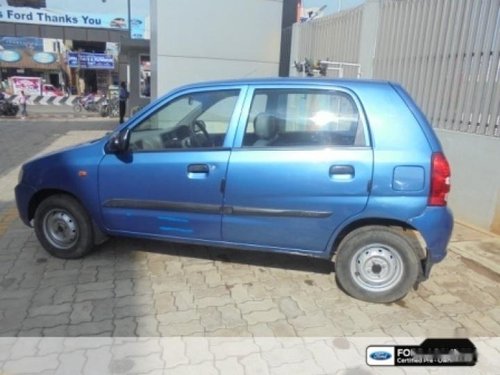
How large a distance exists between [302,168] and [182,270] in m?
1.47

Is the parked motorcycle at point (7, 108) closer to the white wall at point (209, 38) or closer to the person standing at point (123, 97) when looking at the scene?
the person standing at point (123, 97)

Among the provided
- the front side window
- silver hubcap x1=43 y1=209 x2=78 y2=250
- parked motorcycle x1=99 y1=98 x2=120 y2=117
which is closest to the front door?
the front side window

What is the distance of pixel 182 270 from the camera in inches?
151

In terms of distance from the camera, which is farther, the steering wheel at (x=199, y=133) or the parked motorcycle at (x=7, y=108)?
the parked motorcycle at (x=7, y=108)

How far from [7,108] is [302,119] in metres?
20.3

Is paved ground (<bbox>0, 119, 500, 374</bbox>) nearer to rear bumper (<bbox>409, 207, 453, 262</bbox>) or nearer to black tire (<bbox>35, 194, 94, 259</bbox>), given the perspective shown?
black tire (<bbox>35, 194, 94, 259</bbox>)

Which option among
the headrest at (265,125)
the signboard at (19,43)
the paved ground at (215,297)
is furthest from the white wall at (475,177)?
the signboard at (19,43)

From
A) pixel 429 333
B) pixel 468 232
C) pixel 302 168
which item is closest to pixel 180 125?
pixel 302 168

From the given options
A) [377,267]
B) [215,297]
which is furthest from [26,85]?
[377,267]

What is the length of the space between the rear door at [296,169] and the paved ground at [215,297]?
17.5 inches

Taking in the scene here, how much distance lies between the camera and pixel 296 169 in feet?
10.5

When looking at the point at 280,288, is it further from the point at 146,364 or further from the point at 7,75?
the point at 7,75

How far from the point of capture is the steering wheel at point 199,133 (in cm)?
352

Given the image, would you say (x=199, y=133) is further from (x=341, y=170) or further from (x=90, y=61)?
(x=90, y=61)
